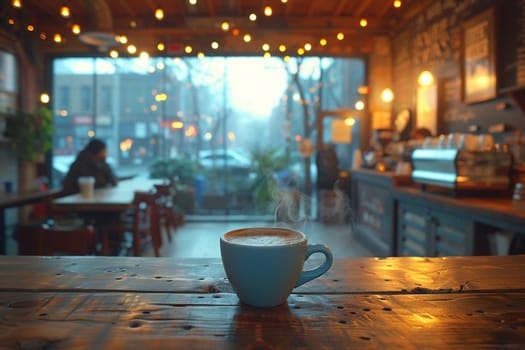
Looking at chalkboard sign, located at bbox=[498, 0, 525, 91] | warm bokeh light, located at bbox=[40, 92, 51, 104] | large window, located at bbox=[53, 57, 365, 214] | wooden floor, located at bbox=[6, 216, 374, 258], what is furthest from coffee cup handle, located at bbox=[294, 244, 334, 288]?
warm bokeh light, located at bbox=[40, 92, 51, 104]

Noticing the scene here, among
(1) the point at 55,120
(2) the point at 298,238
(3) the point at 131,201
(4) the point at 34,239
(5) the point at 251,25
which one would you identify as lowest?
(4) the point at 34,239

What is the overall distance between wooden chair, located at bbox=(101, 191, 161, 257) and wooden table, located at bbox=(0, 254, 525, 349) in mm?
2974

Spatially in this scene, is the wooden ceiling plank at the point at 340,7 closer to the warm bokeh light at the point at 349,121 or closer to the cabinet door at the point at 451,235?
the warm bokeh light at the point at 349,121

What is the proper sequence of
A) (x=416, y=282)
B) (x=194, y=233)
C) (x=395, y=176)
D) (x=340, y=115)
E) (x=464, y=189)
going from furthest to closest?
(x=340, y=115), (x=194, y=233), (x=395, y=176), (x=464, y=189), (x=416, y=282)

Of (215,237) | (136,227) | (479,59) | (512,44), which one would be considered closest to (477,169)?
(512,44)

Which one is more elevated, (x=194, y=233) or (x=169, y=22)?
(x=169, y=22)

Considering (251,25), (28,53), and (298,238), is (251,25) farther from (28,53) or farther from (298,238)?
(298,238)

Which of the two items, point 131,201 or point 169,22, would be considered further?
point 169,22

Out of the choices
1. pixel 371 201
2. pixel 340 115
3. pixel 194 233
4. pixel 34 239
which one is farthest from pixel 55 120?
pixel 371 201

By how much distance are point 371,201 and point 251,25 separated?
3405 millimetres

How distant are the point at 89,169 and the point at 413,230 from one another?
3.55 m

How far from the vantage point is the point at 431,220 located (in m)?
3.43

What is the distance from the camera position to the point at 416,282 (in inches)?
40.2

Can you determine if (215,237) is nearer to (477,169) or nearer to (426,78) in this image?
(426,78)
